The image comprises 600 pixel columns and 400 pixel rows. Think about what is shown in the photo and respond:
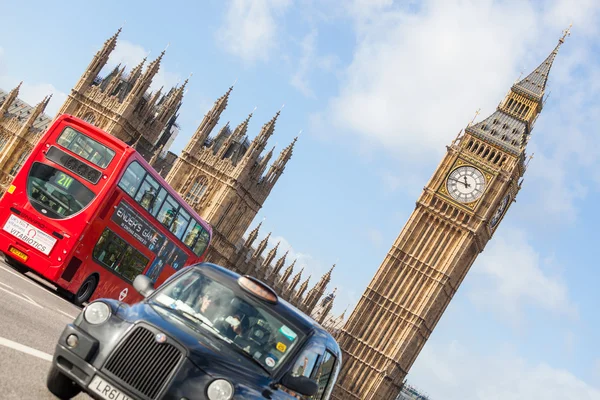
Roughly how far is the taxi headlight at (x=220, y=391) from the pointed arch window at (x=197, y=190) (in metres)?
62.3

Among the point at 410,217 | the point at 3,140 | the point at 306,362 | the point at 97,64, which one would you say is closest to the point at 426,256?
the point at 410,217

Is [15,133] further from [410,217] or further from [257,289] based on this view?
[257,289]

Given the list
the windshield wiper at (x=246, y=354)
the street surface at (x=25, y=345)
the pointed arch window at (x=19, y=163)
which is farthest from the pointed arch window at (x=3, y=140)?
the windshield wiper at (x=246, y=354)

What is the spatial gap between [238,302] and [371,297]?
66995 millimetres

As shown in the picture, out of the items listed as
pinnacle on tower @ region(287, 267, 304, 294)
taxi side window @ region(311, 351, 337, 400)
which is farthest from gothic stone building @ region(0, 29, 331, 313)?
taxi side window @ region(311, 351, 337, 400)

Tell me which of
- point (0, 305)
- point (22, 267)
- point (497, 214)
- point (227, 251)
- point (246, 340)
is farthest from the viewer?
point (497, 214)

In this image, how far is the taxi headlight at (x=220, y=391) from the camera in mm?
7066

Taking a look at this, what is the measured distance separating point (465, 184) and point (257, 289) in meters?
66.8

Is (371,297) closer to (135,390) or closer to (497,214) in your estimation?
(497,214)

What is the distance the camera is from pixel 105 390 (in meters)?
7.29

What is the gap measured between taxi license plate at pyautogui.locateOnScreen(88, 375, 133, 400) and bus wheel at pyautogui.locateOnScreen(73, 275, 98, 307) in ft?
48.5

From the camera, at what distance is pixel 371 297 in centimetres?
7462

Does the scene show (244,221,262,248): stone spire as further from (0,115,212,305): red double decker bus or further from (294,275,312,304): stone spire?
(0,115,212,305): red double decker bus

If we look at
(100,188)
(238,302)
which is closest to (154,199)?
(100,188)
